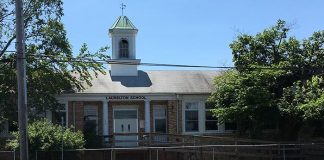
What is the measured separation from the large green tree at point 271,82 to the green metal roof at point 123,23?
8.70m

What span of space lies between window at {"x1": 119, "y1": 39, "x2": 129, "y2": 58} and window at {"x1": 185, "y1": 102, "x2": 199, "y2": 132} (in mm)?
6239

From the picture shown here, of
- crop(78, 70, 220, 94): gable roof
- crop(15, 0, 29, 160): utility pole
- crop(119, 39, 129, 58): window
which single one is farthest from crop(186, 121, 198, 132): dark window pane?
crop(15, 0, 29, 160): utility pole

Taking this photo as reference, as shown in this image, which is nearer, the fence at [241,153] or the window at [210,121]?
the fence at [241,153]

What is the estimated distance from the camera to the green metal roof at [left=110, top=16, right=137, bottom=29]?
143 feet

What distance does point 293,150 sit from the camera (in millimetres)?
33094

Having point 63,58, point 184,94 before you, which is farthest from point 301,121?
point 63,58

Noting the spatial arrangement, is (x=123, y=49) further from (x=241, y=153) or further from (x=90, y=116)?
(x=241, y=153)

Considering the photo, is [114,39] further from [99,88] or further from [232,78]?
[232,78]

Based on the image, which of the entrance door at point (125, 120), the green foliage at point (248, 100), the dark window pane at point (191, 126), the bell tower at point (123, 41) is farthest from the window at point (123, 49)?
the green foliage at point (248, 100)

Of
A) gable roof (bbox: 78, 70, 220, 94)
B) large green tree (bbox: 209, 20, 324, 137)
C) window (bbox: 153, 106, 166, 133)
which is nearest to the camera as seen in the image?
large green tree (bbox: 209, 20, 324, 137)

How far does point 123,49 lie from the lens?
4331 centimetres

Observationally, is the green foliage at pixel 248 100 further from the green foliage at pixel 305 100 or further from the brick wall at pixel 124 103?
the brick wall at pixel 124 103

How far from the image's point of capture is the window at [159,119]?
40594 mm

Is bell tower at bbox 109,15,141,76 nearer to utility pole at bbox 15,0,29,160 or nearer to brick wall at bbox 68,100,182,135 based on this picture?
brick wall at bbox 68,100,182,135
